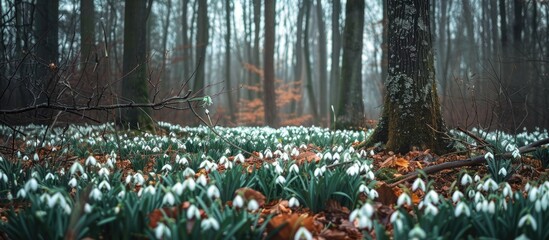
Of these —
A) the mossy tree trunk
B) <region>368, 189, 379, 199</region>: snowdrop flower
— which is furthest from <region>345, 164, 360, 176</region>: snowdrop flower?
the mossy tree trunk

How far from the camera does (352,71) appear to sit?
35.5 feet

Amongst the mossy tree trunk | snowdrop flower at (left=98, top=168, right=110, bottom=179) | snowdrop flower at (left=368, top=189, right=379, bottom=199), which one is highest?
the mossy tree trunk

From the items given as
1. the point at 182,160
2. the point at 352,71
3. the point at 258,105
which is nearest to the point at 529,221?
the point at 182,160

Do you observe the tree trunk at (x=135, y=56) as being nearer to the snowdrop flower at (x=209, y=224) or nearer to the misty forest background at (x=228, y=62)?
the misty forest background at (x=228, y=62)

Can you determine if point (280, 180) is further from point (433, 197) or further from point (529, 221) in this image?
point (529, 221)

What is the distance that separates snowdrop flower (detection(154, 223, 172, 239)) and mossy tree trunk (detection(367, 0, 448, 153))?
3.94 meters

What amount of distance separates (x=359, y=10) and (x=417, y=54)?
564cm

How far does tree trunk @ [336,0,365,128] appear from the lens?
10543 mm

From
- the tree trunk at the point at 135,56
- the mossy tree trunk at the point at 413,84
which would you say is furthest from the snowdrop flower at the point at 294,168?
the tree trunk at the point at 135,56

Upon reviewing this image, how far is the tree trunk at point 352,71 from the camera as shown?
10.5 m

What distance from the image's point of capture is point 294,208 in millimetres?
2941

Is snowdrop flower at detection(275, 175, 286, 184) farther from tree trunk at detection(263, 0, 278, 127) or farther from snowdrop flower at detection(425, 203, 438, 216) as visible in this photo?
tree trunk at detection(263, 0, 278, 127)

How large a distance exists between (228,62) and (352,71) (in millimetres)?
11503

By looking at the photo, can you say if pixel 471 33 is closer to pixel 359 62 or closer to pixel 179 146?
pixel 359 62
